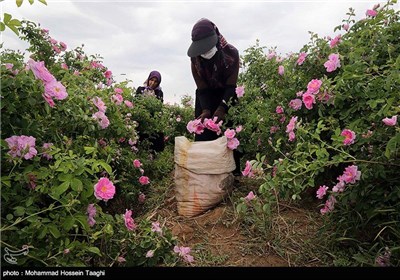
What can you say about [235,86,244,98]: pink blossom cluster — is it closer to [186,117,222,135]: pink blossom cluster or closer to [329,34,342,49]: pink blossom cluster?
[186,117,222,135]: pink blossom cluster

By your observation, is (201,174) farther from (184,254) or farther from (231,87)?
(231,87)

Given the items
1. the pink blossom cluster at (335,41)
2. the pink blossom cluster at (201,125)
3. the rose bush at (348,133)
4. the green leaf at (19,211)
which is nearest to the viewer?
the green leaf at (19,211)

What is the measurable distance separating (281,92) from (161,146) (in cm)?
247

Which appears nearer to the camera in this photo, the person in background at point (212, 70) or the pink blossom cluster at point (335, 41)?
the pink blossom cluster at point (335, 41)

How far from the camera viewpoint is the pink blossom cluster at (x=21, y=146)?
5.30 feet

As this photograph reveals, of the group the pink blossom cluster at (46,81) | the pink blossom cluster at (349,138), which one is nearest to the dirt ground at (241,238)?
the pink blossom cluster at (349,138)

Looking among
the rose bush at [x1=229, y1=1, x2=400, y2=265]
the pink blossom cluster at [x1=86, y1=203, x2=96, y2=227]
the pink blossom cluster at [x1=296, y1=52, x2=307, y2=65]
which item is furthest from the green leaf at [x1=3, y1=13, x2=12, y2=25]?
the pink blossom cluster at [x1=296, y1=52, x2=307, y2=65]

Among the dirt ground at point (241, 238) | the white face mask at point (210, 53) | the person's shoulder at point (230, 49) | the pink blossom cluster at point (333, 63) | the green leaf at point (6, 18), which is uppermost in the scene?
the person's shoulder at point (230, 49)

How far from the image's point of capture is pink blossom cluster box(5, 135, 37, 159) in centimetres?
161

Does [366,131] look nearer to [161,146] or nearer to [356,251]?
[356,251]

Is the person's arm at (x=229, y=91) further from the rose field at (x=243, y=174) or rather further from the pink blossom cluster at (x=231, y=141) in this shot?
the pink blossom cluster at (x=231, y=141)

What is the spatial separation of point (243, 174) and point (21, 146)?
1.24 m

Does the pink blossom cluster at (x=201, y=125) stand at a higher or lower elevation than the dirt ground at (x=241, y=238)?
higher

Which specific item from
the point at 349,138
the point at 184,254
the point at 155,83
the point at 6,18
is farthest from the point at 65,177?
the point at 155,83
